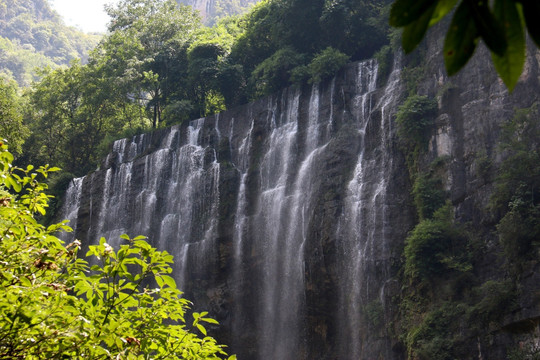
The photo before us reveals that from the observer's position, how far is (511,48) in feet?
3.92

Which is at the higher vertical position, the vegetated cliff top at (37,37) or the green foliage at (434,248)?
the vegetated cliff top at (37,37)

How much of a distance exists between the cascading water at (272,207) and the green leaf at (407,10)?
17.7 meters

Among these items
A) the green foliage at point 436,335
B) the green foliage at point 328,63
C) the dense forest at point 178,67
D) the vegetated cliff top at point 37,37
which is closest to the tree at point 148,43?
the dense forest at point 178,67

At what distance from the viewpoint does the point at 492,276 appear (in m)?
14.9

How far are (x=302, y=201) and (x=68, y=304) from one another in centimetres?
1764

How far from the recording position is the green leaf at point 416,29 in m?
1.28

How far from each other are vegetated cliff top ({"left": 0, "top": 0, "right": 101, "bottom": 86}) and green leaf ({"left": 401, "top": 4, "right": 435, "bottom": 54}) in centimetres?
9486

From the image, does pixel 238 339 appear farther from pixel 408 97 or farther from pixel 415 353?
pixel 408 97

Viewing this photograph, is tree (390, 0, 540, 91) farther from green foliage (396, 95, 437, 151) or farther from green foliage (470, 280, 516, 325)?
green foliage (396, 95, 437, 151)

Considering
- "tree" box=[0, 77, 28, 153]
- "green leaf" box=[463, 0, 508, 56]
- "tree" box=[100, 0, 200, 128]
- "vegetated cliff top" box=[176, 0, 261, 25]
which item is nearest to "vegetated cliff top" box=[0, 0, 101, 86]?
"vegetated cliff top" box=[176, 0, 261, 25]

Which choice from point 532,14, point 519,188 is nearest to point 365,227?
point 519,188

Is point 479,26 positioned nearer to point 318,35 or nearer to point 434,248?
point 434,248

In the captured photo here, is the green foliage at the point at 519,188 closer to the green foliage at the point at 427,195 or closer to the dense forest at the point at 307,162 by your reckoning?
the dense forest at the point at 307,162

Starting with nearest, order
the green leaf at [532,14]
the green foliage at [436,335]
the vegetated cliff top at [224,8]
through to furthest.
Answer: the green leaf at [532,14], the green foliage at [436,335], the vegetated cliff top at [224,8]
